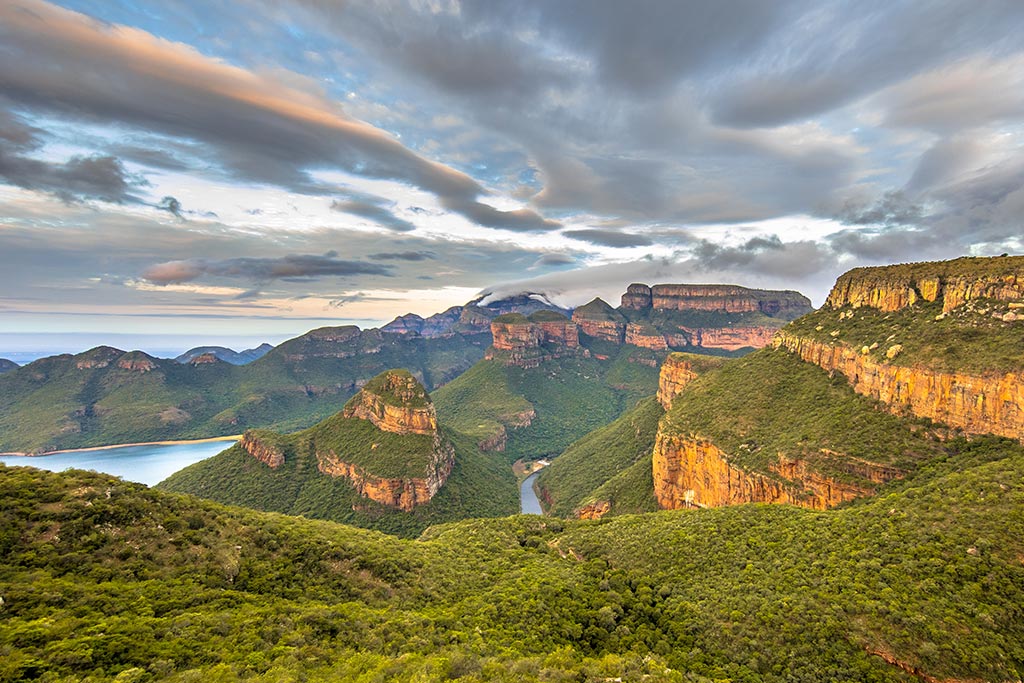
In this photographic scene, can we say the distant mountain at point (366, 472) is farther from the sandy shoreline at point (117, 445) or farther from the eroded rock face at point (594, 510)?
the sandy shoreline at point (117, 445)

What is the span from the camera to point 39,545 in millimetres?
23984

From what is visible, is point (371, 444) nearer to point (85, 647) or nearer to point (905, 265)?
point (85, 647)

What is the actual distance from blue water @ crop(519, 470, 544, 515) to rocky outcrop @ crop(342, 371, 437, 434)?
118ft

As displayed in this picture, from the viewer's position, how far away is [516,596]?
116 ft

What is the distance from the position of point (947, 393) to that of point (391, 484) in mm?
92970

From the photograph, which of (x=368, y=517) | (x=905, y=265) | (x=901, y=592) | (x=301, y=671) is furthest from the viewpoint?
(x=368, y=517)

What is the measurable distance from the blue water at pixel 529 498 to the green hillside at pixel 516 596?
243ft

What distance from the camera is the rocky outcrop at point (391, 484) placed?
3612 inches

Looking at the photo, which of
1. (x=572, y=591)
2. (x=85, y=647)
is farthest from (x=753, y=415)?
(x=85, y=647)

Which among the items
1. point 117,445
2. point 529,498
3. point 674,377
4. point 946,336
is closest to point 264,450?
point 529,498

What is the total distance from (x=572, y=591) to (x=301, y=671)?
899 inches

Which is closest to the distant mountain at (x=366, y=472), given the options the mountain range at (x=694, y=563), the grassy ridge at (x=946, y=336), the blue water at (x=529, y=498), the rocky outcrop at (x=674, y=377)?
the blue water at (x=529, y=498)

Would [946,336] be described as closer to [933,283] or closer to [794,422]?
[933,283]

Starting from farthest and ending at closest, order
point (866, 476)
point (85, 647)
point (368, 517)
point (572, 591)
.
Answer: point (368, 517), point (866, 476), point (572, 591), point (85, 647)
